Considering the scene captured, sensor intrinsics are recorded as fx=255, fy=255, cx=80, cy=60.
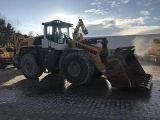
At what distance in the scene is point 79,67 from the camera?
35.2 feet

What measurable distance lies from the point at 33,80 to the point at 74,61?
295 cm

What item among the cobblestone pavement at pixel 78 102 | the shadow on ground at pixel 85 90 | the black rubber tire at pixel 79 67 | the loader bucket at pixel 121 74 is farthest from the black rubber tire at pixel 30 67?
the loader bucket at pixel 121 74

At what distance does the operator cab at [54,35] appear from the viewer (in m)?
11.9

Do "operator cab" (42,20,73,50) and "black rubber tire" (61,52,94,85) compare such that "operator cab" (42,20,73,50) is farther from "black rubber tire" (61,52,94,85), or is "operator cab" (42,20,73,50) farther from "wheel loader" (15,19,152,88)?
"black rubber tire" (61,52,94,85)

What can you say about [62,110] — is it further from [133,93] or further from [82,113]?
[133,93]

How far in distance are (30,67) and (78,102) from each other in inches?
227

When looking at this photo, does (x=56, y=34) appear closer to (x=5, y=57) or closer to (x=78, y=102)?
(x=78, y=102)

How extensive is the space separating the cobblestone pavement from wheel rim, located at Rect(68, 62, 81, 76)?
57cm

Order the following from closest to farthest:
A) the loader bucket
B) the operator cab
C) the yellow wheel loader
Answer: the loader bucket → the operator cab → the yellow wheel loader

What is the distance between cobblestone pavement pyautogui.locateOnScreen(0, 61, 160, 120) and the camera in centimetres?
653

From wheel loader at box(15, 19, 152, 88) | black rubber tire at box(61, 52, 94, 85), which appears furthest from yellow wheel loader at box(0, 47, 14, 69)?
black rubber tire at box(61, 52, 94, 85)

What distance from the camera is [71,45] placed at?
38.2 ft

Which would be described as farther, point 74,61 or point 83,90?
point 74,61

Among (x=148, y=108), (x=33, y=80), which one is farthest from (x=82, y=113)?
(x=33, y=80)
